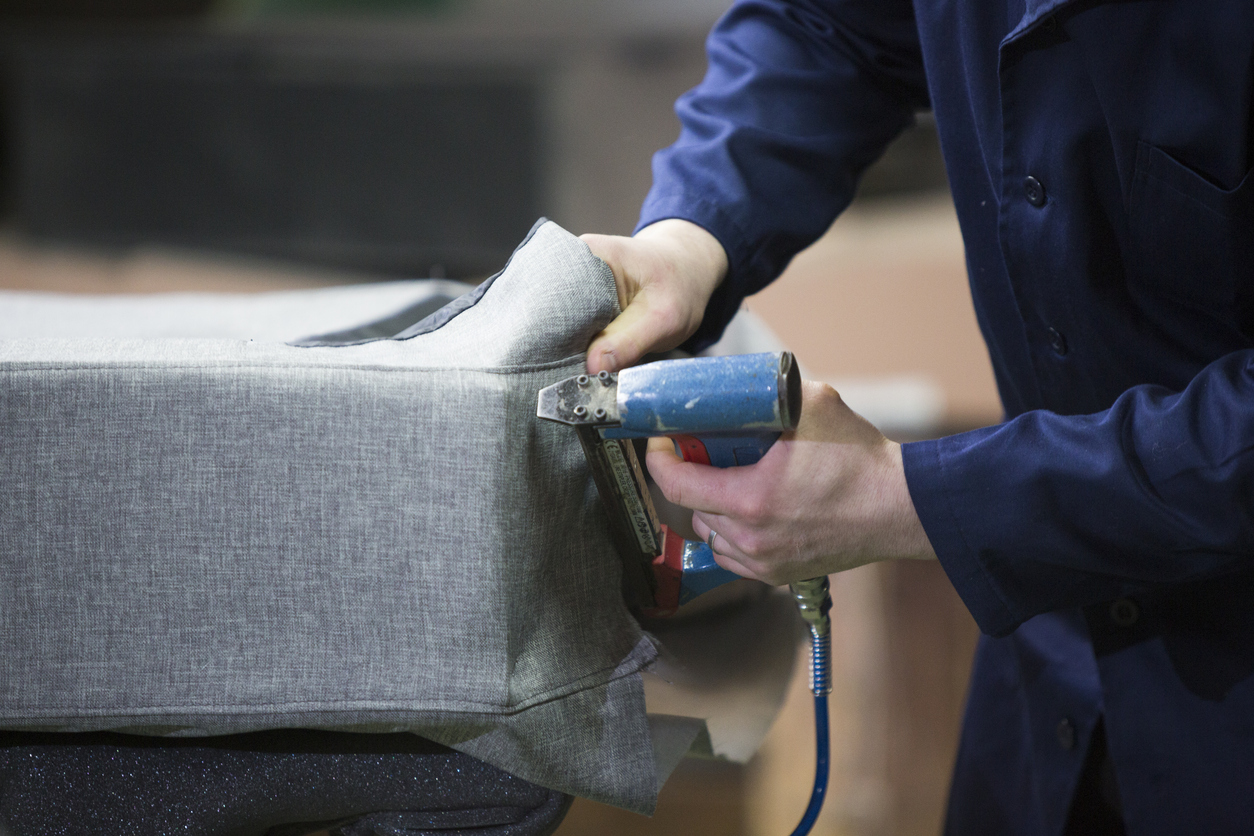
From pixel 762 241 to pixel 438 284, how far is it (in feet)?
1.01

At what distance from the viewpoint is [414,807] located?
56cm

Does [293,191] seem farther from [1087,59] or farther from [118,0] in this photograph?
[1087,59]

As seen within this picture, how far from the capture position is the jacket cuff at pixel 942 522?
0.55 metres

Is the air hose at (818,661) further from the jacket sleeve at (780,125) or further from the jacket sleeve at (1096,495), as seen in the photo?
the jacket sleeve at (780,125)

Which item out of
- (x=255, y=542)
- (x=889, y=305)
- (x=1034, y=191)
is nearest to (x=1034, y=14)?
(x=1034, y=191)

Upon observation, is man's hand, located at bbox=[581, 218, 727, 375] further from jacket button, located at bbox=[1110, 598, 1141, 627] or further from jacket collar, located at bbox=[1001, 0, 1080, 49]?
jacket button, located at bbox=[1110, 598, 1141, 627]

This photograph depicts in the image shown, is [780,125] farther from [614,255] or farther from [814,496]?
[814,496]

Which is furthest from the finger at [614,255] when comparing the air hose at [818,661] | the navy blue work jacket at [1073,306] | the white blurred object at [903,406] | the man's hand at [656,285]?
the white blurred object at [903,406]

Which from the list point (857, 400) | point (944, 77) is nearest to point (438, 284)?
point (944, 77)

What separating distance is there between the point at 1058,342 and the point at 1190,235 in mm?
115

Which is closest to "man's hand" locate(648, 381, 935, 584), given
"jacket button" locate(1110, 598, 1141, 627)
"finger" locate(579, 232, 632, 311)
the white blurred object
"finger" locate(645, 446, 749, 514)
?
"finger" locate(645, 446, 749, 514)

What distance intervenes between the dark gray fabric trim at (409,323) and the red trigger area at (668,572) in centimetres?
19

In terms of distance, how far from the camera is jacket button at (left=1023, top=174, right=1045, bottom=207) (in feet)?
1.98

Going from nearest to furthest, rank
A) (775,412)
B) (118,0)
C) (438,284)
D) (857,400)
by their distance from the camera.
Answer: (775,412) < (438,284) < (857,400) < (118,0)
